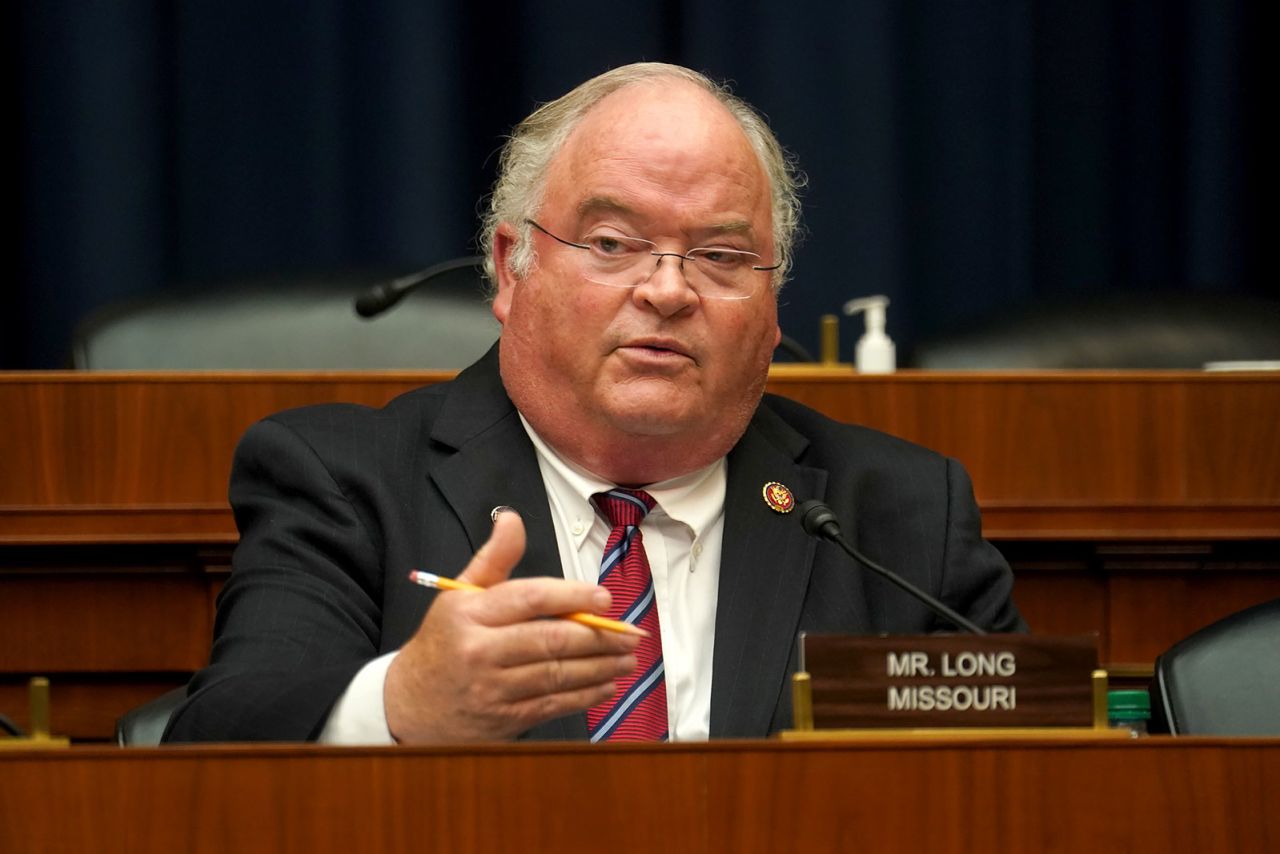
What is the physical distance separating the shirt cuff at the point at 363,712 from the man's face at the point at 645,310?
1.52ft

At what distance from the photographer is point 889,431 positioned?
2447 mm

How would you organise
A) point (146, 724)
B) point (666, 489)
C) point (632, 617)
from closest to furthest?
1. point (146, 724)
2. point (632, 617)
3. point (666, 489)

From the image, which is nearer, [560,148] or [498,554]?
[498,554]

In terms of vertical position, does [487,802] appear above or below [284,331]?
below

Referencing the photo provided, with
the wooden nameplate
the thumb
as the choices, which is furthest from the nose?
the wooden nameplate

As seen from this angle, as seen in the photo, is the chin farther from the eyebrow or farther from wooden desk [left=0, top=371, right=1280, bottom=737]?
wooden desk [left=0, top=371, right=1280, bottom=737]

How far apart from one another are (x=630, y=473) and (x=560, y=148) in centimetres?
39

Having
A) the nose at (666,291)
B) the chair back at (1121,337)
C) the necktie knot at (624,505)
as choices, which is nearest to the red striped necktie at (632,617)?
the necktie knot at (624,505)

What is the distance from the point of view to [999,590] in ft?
6.63

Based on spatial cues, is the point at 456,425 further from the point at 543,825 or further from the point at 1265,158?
the point at 1265,158

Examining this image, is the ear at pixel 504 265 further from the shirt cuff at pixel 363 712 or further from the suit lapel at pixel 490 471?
the shirt cuff at pixel 363 712

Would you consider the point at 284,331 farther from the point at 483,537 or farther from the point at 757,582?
the point at 757,582

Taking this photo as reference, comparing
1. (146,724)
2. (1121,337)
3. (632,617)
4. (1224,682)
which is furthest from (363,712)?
(1121,337)

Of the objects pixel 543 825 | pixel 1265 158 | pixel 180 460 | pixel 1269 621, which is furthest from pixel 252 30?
pixel 543 825
